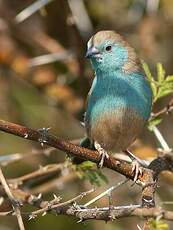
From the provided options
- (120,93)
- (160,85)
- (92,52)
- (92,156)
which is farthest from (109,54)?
(92,156)

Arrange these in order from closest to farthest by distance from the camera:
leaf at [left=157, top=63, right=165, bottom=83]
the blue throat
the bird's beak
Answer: leaf at [left=157, top=63, right=165, bottom=83], the blue throat, the bird's beak

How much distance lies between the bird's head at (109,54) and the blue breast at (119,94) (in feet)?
0.22

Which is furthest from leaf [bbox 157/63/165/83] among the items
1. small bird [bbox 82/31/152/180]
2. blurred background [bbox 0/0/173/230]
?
blurred background [bbox 0/0/173/230]

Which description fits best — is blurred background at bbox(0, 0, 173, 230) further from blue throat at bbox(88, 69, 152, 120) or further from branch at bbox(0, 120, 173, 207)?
branch at bbox(0, 120, 173, 207)

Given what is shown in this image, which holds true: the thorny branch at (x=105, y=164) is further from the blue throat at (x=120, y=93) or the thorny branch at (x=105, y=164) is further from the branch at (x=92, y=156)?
the blue throat at (x=120, y=93)

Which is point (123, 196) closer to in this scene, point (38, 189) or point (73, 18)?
point (38, 189)

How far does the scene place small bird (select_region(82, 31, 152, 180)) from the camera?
14.4 ft

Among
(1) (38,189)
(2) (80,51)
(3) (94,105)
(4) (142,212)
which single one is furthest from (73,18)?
(4) (142,212)

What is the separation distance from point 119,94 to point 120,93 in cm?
1

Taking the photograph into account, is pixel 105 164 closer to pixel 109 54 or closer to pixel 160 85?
pixel 160 85

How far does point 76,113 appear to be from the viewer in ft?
18.9

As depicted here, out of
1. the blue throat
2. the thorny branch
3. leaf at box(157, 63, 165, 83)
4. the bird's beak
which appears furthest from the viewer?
the bird's beak

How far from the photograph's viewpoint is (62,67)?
6.35 metres

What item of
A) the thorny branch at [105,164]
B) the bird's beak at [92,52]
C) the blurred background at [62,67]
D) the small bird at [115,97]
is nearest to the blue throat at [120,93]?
the small bird at [115,97]
